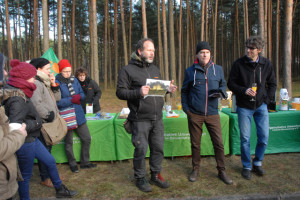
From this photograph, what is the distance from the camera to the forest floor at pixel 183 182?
2887 millimetres

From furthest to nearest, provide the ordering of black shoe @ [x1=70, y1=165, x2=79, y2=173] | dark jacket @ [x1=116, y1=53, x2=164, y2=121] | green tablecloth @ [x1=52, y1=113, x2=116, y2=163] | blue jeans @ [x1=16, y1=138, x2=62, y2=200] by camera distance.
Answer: green tablecloth @ [x1=52, y1=113, x2=116, y2=163] → black shoe @ [x1=70, y1=165, x2=79, y2=173] → dark jacket @ [x1=116, y1=53, x2=164, y2=121] → blue jeans @ [x1=16, y1=138, x2=62, y2=200]

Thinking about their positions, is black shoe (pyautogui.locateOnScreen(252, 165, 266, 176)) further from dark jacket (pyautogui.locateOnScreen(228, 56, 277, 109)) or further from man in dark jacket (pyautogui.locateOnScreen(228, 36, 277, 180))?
dark jacket (pyautogui.locateOnScreen(228, 56, 277, 109))

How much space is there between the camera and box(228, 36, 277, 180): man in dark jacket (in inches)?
126

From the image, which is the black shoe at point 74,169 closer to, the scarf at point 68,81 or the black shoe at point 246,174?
the scarf at point 68,81

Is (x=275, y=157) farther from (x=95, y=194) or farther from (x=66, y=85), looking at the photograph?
(x=66, y=85)

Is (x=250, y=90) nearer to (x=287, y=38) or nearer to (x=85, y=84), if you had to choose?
(x=85, y=84)

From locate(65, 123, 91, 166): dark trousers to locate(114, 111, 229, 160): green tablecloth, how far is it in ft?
1.72

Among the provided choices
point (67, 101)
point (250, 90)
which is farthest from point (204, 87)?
point (67, 101)

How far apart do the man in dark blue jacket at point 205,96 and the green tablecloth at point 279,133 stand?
1050 mm

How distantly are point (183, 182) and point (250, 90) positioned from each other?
65.5 inches

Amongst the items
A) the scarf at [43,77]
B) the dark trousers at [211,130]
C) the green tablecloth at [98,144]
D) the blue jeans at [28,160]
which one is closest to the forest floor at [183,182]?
the green tablecloth at [98,144]

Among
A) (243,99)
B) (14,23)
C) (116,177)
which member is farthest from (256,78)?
(14,23)

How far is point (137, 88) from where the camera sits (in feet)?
9.52

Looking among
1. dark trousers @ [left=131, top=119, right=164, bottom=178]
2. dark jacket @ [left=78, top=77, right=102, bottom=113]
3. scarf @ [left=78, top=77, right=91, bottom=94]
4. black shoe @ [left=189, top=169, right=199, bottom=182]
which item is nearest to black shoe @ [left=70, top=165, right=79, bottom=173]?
dark trousers @ [left=131, top=119, right=164, bottom=178]
